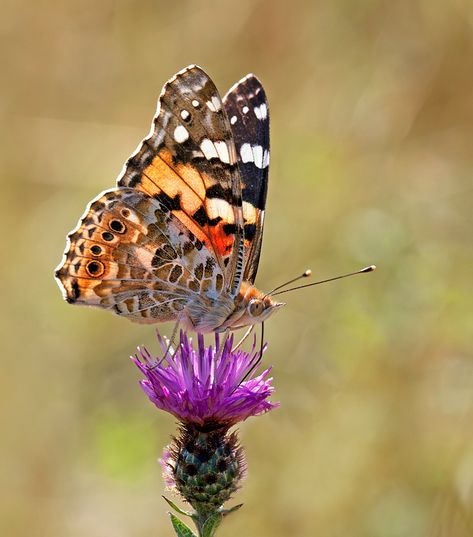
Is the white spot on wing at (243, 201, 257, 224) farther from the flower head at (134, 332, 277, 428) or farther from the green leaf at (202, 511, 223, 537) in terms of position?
the green leaf at (202, 511, 223, 537)

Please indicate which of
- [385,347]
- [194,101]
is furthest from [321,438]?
[194,101]

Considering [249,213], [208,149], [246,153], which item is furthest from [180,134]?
[249,213]

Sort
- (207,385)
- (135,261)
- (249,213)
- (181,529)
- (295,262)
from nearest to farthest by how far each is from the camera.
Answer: (181,529) → (207,385) → (135,261) → (249,213) → (295,262)

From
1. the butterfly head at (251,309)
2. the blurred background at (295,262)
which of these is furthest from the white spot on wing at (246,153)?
the blurred background at (295,262)

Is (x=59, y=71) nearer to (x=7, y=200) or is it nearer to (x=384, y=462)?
(x=7, y=200)

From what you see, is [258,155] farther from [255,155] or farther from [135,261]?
[135,261]

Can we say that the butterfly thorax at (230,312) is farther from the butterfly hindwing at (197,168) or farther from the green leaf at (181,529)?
the green leaf at (181,529)
